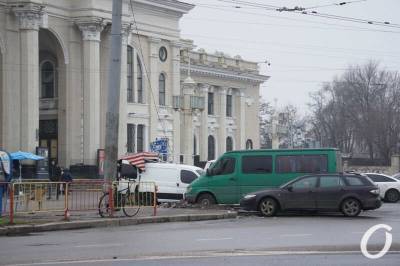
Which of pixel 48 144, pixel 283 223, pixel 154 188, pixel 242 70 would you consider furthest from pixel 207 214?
pixel 242 70

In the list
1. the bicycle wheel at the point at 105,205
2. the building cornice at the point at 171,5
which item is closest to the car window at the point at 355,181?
the bicycle wheel at the point at 105,205

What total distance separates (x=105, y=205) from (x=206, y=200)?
6.57 metres

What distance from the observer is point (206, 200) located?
30.6 meters

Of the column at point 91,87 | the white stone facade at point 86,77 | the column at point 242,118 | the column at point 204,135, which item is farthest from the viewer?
the column at point 242,118

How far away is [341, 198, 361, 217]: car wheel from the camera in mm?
26422

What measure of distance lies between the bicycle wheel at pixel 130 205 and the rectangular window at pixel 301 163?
7059mm

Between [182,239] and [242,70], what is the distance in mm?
63086

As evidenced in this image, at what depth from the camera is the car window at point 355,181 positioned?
87.5ft

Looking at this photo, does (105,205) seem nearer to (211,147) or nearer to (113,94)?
(113,94)

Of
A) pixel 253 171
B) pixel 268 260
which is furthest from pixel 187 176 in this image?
pixel 268 260

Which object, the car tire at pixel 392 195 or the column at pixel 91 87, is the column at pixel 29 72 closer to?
the column at pixel 91 87

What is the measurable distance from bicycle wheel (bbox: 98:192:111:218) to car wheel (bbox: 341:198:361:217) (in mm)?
7640

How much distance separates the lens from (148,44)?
2491 inches

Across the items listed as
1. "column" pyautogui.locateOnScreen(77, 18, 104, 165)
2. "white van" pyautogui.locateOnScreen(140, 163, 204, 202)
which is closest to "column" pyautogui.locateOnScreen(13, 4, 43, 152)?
"column" pyautogui.locateOnScreen(77, 18, 104, 165)
